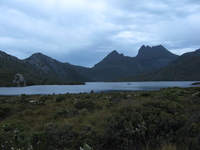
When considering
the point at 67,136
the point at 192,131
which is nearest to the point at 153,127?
the point at 192,131

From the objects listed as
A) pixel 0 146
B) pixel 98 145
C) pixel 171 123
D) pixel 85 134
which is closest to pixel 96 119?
pixel 85 134

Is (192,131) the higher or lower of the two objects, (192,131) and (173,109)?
the lower

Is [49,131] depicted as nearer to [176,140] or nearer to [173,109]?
[176,140]

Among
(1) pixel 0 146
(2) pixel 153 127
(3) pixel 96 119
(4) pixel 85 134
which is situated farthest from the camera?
(3) pixel 96 119

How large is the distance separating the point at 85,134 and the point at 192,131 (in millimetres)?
3028

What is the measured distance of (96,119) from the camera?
23.3 ft

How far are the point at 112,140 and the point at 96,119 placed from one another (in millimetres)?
2882

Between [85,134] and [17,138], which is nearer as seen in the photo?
[17,138]

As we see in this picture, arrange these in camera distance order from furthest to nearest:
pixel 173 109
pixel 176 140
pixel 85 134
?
pixel 173 109 < pixel 85 134 < pixel 176 140

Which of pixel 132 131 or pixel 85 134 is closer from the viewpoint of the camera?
pixel 132 131

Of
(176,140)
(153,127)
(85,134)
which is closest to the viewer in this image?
(176,140)

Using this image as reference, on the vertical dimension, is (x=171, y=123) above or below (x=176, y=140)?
above

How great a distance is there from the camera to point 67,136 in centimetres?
452

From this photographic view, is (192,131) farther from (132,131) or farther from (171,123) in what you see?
(132,131)
